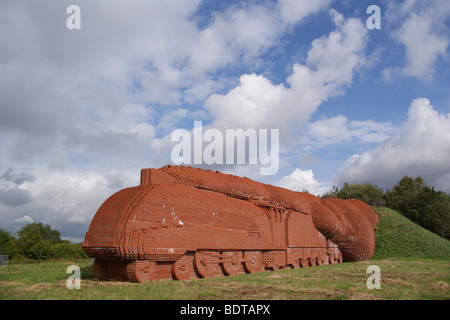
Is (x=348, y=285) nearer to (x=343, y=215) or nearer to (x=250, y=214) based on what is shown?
(x=250, y=214)

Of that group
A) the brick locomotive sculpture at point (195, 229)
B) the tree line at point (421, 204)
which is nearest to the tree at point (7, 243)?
the brick locomotive sculpture at point (195, 229)

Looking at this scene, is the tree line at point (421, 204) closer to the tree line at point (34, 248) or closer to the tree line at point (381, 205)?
the tree line at point (381, 205)

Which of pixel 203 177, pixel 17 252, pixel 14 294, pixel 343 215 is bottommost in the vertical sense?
pixel 17 252

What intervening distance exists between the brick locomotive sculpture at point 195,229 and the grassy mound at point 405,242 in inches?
371

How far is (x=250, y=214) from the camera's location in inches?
591

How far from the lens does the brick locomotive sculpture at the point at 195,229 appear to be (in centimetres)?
1034

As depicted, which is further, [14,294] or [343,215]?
[343,215]

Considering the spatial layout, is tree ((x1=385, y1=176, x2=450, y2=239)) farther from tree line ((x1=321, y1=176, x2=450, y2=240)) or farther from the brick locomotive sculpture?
the brick locomotive sculpture

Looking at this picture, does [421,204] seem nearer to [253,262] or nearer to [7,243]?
[253,262]

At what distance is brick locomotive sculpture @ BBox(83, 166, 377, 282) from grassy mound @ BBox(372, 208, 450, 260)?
9435 millimetres

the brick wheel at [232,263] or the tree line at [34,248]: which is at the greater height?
the brick wheel at [232,263]

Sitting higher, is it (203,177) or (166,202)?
(203,177)

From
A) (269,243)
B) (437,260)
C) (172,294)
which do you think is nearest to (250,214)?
(269,243)
